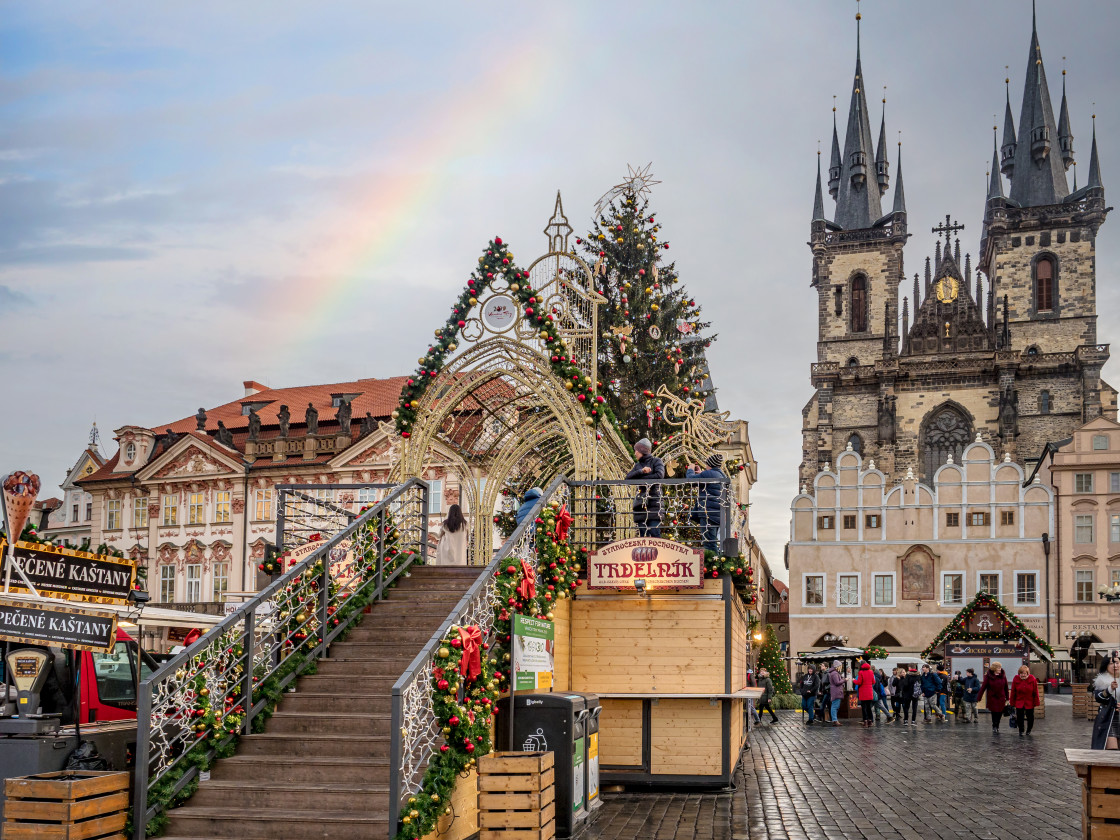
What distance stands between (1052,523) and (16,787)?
51.6 m

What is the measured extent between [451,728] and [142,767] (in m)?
2.33

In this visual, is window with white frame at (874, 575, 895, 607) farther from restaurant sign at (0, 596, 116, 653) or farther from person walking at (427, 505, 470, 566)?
restaurant sign at (0, 596, 116, 653)

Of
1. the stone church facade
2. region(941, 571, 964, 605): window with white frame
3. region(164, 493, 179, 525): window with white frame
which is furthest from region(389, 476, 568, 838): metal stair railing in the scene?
the stone church facade

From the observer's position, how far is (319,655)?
1105 cm

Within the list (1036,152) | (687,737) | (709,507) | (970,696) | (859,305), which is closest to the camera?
(687,737)

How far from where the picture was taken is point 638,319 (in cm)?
2648

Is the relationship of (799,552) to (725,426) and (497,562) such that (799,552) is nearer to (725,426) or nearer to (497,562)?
(725,426)

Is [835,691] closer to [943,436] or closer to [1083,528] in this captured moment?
[1083,528]

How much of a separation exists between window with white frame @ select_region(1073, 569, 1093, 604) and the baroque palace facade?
41.4 inches

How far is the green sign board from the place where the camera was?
10.7m

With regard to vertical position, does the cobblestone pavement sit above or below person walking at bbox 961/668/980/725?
above

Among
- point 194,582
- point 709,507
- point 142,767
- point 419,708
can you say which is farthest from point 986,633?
point 194,582

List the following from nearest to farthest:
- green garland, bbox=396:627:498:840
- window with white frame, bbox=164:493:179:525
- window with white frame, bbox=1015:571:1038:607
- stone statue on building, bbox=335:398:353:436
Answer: green garland, bbox=396:627:498:840, stone statue on building, bbox=335:398:353:436, window with white frame, bbox=164:493:179:525, window with white frame, bbox=1015:571:1038:607

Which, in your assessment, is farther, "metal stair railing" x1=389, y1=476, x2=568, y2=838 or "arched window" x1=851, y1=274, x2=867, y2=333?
"arched window" x1=851, y1=274, x2=867, y2=333
